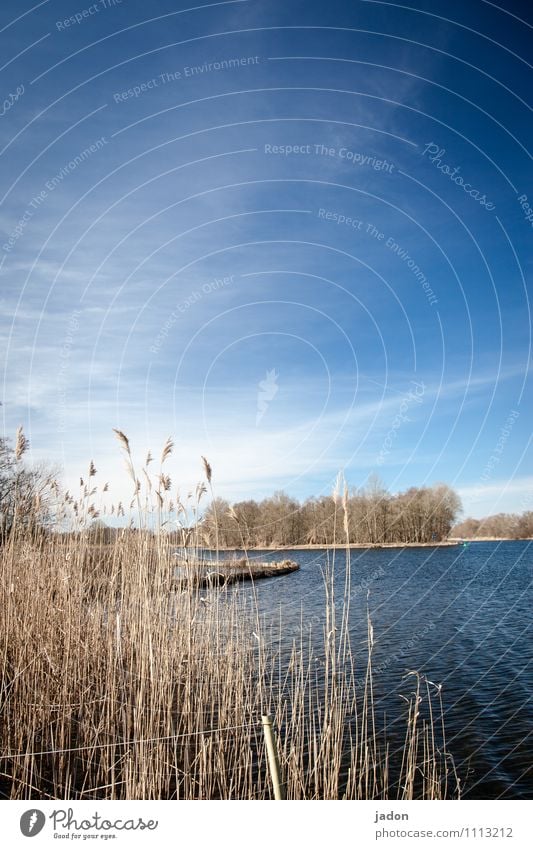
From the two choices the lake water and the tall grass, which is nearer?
the tall grass

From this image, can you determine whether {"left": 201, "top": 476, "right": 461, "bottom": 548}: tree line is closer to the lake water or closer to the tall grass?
the lake water

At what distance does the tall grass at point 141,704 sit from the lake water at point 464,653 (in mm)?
623

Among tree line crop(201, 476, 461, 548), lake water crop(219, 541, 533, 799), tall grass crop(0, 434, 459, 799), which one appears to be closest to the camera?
tall grass crop(0, 434, 459, 799)

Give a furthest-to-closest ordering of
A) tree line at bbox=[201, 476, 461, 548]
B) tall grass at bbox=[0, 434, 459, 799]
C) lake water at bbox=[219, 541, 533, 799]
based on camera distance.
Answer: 1. tree line at bbox=[201, 476, 461, 548]
2. lake water at bbox=[219, 541, 533, 799]
3. tall grass at bbox=[0, 434, 459, 799]

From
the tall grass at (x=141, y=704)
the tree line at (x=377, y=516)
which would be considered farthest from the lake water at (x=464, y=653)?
the tree line at (x=377, y=516)

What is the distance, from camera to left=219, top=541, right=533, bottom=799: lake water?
604 centimetres

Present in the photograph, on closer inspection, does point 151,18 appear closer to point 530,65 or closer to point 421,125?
point 421,125

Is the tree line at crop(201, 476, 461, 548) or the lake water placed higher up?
the tree line at crop(201, 476, 461, 548)

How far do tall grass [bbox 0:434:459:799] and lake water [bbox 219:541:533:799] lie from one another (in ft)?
2.05

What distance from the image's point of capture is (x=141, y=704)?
4.32 meters

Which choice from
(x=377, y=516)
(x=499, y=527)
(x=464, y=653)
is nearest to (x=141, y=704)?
(x=464, y=653)

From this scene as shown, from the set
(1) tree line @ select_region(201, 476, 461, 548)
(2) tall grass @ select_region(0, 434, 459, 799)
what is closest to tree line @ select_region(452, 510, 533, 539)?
(1) tree line @ select_region(201, 476, 461, 548)

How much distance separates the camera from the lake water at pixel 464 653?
19.8 feet

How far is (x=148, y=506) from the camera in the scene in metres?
5.89
